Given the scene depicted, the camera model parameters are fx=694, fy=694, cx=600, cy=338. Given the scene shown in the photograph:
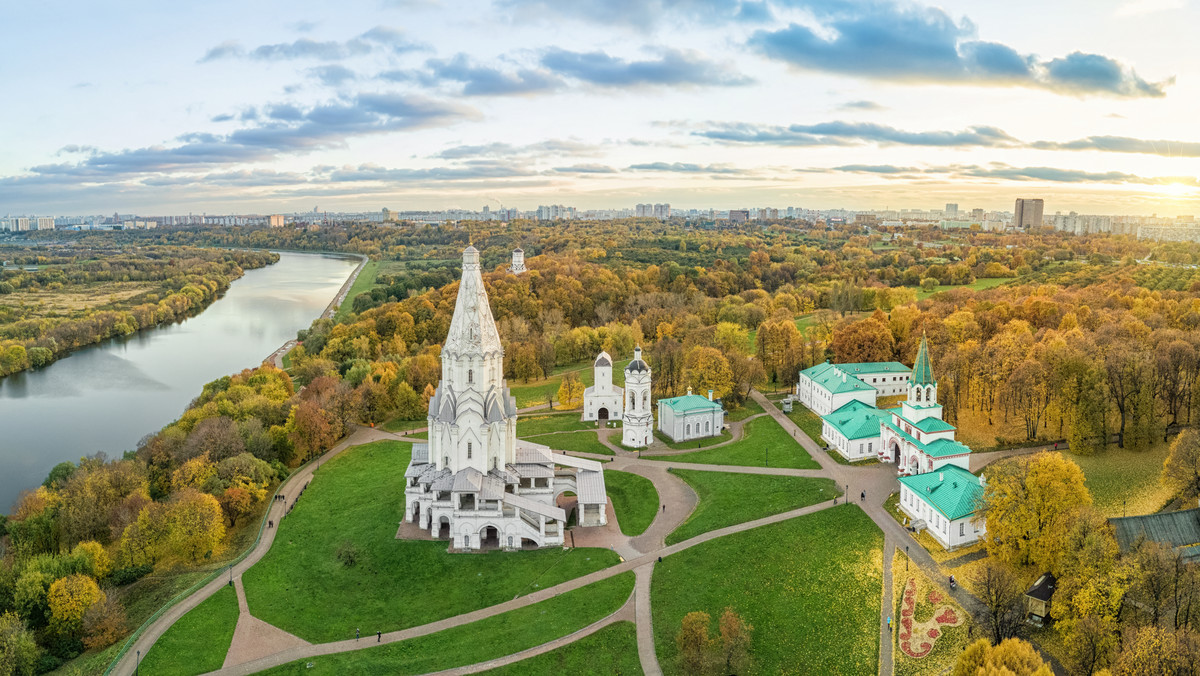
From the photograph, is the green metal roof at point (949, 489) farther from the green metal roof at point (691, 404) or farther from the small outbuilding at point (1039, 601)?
the green metal roof at point (691, 404)

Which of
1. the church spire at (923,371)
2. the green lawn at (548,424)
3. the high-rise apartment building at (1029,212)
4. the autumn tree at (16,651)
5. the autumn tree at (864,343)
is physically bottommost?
the autumn tree at (16,651)

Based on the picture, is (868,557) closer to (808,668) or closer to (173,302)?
(808,668)

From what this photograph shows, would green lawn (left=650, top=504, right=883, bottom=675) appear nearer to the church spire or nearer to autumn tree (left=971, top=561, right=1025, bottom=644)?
autumn tree (left=971, top=561, right=1025, bottom=644)

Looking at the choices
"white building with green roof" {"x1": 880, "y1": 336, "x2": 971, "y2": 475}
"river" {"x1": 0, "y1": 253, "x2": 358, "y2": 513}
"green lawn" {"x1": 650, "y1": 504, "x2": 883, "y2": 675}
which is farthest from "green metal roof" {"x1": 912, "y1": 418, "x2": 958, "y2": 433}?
"river" {"x1": 0, "y1": 253, "x2": 358, "y2": 513}

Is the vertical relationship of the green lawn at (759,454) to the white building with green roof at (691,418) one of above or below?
below

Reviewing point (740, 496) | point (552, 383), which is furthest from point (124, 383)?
point (740, 496)

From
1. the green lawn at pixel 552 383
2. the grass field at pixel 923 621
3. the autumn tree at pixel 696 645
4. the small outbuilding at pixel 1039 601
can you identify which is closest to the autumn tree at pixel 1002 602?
the small outbuilding at pixel 1039 601

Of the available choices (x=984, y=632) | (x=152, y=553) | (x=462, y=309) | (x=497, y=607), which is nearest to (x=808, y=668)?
(x=984, y=632)
